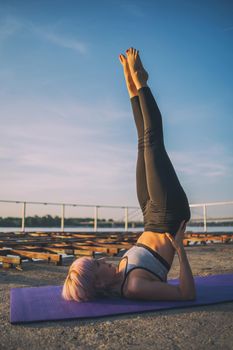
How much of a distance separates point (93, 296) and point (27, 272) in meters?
1.80

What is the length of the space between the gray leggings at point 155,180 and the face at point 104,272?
47 centimetres

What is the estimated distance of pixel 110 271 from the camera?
2090 millimetres

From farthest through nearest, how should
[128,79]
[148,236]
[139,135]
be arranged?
[128,79]
[139,135]
[148,236]

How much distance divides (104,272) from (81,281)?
0.55ft

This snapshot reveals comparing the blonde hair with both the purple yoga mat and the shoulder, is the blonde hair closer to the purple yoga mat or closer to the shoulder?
the purple yoga mat

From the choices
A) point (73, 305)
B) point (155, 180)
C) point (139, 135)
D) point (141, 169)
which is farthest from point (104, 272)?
point (139, 135)

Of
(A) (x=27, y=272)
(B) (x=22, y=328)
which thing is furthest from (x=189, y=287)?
(A) (x=27, y=272)

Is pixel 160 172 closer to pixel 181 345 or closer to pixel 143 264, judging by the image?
pixel 143 264

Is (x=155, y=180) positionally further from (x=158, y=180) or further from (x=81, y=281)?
(x=81, y=281)

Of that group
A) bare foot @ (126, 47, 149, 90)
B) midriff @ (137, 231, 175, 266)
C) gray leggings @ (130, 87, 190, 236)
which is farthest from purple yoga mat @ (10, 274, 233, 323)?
bare foot @ (126, 47, 149, 90)

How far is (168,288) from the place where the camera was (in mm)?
1973

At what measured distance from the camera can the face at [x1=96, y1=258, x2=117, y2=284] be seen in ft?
6.72

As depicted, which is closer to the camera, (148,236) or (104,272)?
(104,272)

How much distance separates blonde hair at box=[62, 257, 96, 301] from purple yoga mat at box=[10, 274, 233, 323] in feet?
0.16
